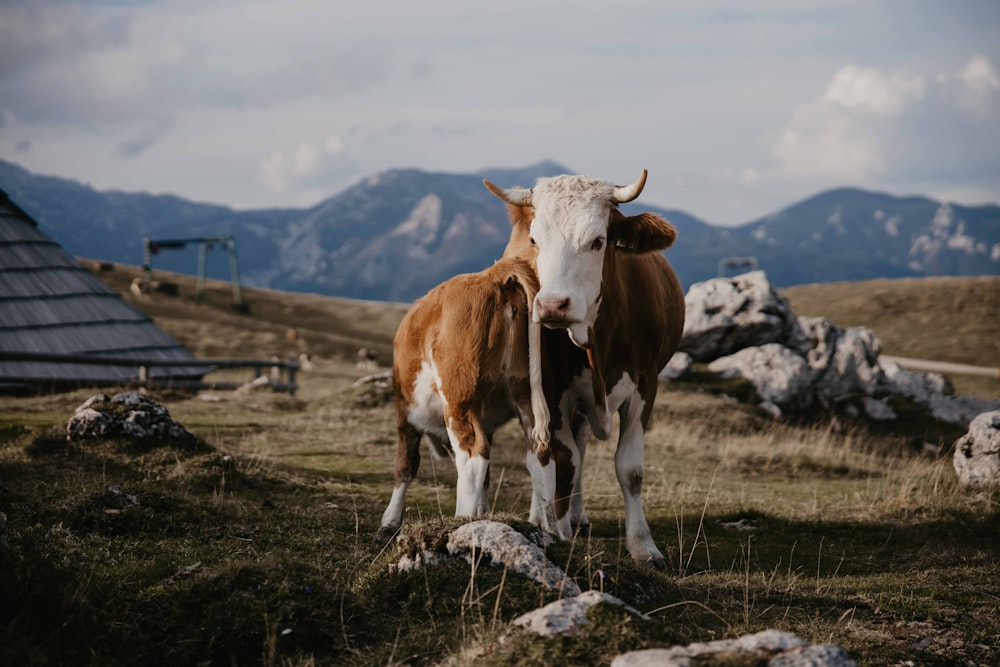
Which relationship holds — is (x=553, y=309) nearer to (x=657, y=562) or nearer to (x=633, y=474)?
(x=633, y=474)

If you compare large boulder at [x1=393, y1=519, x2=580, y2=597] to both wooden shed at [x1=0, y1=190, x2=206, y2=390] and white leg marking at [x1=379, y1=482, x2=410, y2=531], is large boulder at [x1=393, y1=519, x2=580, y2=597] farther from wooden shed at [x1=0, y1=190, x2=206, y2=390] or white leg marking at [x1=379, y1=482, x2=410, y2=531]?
wooden shed at [x1=0, y1=190, x2=206, y2=390]

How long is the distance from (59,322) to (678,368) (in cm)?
2053

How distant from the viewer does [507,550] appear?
5.95 metres

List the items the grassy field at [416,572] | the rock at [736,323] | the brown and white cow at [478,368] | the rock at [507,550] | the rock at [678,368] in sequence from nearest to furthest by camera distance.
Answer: the grassy field at [416,572] < the rock at [507,550] < the brown and white cow at [478,368] < the rock at [678,368] < the rock at [736,323]

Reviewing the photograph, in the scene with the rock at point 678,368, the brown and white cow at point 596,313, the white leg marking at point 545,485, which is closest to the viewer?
the white leg marking at point 545,485

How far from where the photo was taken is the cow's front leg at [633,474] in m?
8.62

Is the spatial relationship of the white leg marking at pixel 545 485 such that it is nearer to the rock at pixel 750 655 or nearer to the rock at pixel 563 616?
the rock at pixel 563 616

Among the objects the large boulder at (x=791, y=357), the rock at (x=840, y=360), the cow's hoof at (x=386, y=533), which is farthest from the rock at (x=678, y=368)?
the cow's hoof at (x=386, y=533)

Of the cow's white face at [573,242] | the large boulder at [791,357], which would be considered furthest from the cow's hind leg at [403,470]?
the large boulder at [791,357]

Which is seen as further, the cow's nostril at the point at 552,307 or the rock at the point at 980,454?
the rock at the point at 980,454

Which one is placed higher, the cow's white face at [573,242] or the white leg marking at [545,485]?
the cow's white face at [573,242]

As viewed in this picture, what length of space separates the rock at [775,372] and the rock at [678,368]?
945mm

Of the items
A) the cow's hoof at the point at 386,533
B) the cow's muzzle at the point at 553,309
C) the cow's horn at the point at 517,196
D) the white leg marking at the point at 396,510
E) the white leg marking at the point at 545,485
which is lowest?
the cow's hoof at the point at 386,533

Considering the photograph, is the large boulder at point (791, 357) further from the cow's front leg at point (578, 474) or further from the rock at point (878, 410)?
the cow's front leg at point (578, 474)
